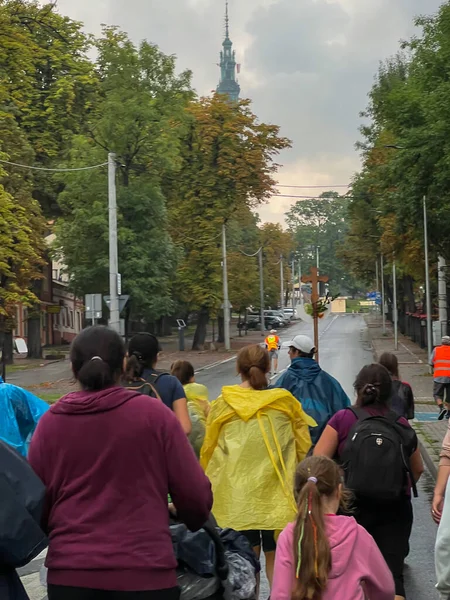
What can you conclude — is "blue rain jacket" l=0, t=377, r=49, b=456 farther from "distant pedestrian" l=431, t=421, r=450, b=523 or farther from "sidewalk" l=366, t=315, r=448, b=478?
"sidewalk" l=366, t=315, r=448, b=478

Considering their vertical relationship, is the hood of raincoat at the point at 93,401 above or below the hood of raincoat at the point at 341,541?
above

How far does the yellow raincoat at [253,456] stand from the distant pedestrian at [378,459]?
244 mm

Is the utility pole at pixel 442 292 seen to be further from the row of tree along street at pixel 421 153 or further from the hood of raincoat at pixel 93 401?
the hood of raincoat at pixel 93 401

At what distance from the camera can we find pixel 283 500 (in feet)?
21.1

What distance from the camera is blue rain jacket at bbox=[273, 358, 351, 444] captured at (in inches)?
314

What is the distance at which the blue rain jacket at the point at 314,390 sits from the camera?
7.97 metres

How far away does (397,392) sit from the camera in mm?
9539

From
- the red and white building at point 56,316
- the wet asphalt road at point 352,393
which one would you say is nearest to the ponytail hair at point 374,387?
the wet asphalt road at point 352,393

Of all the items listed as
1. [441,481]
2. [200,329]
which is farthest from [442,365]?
[200,329]

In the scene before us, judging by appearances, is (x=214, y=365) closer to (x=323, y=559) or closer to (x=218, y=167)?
(x=218, y=167)

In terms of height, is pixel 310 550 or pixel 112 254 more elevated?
pixel 112 254

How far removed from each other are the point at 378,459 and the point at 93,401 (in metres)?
2.58

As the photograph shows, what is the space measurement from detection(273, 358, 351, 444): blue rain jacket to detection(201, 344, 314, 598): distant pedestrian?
1.25 m

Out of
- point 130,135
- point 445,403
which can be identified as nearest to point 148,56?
point 130,135
